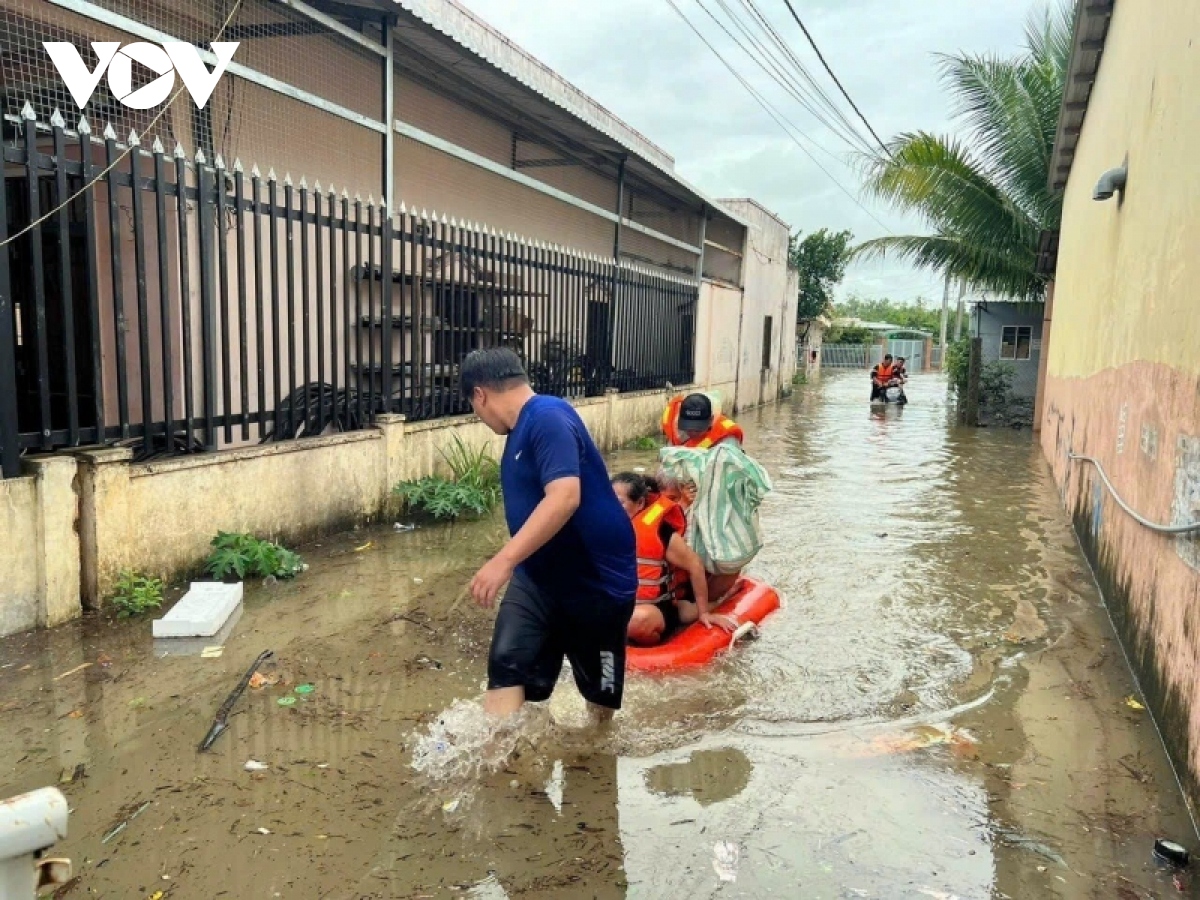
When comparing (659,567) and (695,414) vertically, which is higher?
(695,414)

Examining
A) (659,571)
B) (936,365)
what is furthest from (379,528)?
(936,365)

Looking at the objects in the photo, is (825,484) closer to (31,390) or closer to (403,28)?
(403,28)

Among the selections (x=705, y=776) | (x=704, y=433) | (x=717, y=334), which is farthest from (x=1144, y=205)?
(x=717, y=334)

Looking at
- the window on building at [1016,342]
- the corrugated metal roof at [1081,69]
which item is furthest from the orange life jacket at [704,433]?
the window on building at [1016,342]

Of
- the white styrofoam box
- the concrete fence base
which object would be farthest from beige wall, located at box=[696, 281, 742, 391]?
the white styrofoam box

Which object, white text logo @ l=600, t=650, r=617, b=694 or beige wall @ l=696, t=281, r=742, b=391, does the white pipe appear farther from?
beige wall @ l=696, t=281, r=742, b=391

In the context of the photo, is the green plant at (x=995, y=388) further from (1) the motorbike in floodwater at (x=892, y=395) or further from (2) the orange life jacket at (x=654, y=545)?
(2) the orange life jacket at (x=654, y=545)

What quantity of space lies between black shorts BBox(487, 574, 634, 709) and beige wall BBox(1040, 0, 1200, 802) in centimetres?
213

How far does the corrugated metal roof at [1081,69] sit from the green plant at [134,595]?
995cm

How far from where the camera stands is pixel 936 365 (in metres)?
54.8

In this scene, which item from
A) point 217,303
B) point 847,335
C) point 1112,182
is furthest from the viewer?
point 847,335

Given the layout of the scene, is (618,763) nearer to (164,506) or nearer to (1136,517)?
(1136,517)

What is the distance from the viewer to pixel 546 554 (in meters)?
3.13

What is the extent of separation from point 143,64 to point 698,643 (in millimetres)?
5872
